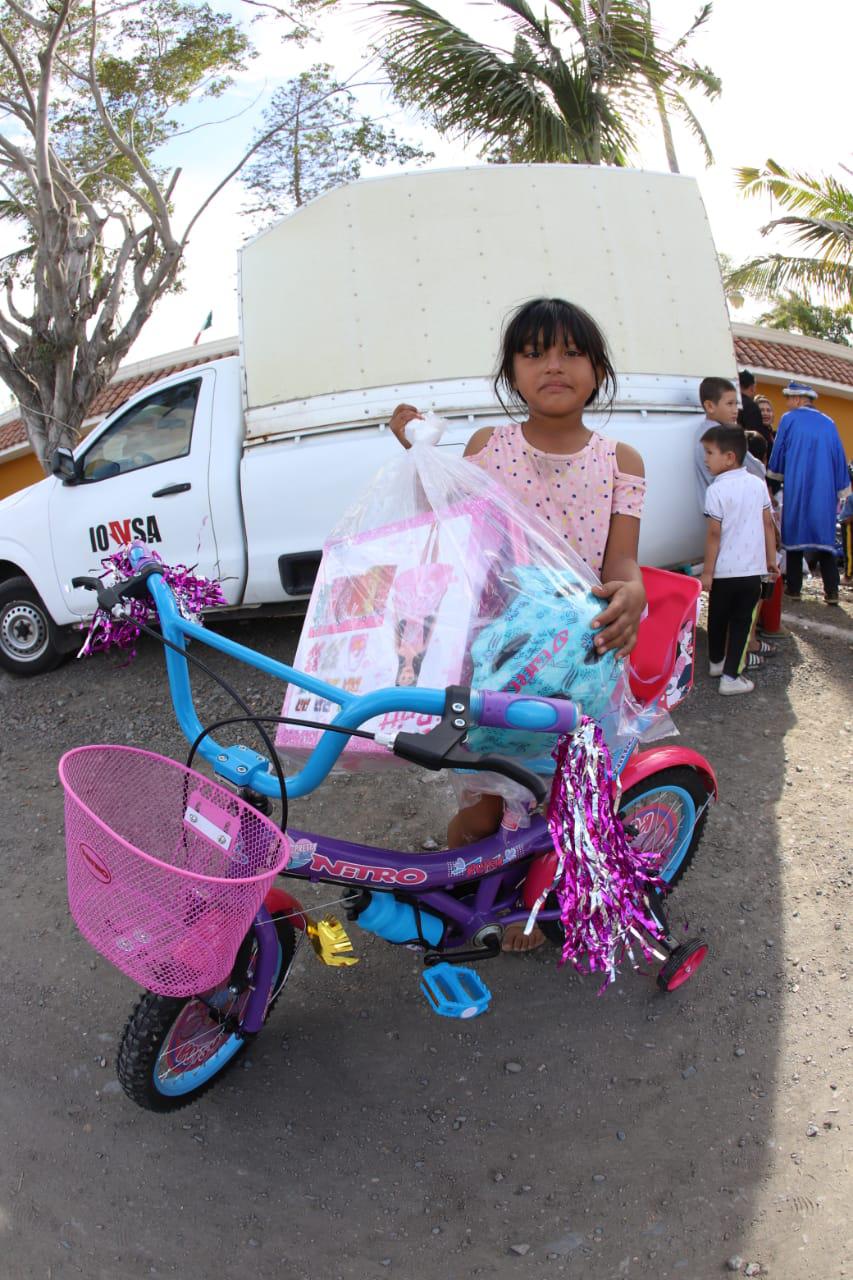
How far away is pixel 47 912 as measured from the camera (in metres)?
3.63

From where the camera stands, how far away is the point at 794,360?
68.8ft

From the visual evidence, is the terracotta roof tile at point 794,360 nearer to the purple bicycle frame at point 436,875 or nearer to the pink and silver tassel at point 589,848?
the purple bicycle frame at point 436,875

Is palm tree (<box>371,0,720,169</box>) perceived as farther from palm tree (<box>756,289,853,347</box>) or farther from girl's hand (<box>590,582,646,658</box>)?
palm tree (<box>756,289,853,347</box>)

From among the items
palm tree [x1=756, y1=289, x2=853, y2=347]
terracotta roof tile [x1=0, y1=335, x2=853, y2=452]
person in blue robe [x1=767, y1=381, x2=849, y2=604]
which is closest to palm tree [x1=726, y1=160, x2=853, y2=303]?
terracotta roof tile [x1=0, y1=335, x2=853, y2=452]

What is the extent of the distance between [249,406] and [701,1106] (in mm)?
4290

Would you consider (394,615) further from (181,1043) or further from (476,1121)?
(476,1121)

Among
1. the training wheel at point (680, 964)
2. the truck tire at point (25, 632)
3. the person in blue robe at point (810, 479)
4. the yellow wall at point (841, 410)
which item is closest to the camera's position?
the training wheel at point (680, 964)

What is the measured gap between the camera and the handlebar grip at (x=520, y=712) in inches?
72.0

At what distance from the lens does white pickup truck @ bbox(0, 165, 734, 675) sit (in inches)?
210

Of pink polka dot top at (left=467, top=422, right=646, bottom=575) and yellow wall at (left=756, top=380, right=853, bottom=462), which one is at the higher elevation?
pink polka dot top at (left=467, top=422, right=646, bottom=575)

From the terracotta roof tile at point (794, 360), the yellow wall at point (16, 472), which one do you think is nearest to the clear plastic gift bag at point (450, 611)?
the terracotta roof tile at point (794, 360)

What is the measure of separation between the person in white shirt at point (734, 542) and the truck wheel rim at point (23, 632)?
13.2 ft

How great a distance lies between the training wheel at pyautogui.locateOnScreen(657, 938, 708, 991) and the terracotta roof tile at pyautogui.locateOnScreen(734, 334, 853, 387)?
18438mm

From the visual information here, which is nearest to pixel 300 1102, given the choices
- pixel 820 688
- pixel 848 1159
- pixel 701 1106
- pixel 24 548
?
pixel 701 1106
